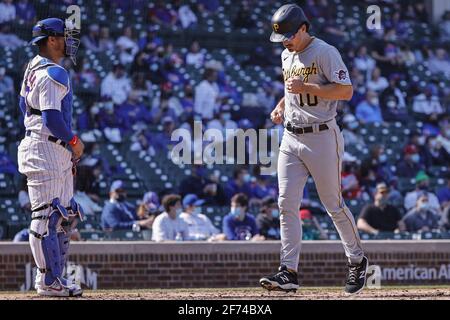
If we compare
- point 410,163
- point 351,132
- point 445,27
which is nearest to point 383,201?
point 410,163

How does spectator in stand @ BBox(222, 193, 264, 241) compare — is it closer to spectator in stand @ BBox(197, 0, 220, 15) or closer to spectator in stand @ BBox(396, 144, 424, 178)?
spectator in stand @ BBox(396, 144, 424, 178)

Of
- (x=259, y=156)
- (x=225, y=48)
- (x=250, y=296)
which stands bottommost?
(x=250, y=296)

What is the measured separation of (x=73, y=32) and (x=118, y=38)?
11.6 m

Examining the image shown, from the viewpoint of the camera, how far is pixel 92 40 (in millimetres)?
19578

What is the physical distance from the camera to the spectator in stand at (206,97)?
18594 mm

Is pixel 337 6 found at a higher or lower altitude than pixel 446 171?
higher

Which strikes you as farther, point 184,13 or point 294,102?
point 184,13

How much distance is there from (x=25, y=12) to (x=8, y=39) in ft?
2.44

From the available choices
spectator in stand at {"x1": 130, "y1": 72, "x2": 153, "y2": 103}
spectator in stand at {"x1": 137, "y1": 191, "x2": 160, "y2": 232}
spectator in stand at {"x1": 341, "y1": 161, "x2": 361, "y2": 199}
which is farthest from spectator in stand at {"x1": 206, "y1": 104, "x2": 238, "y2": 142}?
spectator in stand at {"x1": 137, "y1": 191, "x2": 160, "y2": 232}

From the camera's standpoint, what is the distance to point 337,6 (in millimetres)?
22797

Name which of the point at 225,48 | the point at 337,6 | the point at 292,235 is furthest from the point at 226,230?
the point at 337,6
